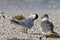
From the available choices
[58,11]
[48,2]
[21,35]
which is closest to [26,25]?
[21,35]

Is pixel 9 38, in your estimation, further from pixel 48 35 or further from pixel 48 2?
pixel 48 2

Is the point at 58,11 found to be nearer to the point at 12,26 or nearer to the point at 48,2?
the point at 48,2

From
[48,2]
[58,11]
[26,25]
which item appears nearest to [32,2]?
[48,2]

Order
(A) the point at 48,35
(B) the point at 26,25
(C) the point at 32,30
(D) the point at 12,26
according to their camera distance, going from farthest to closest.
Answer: (D) the point at 12,26 → (C) the point at 32,30 → (B) the point at 26,25 → (A) the point at 48,35

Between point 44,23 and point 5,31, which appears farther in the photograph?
point 5,31

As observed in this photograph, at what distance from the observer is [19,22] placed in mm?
7660

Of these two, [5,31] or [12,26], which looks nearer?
[5,31]

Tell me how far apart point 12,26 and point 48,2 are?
7.46m

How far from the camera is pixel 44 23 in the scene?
7.78 m

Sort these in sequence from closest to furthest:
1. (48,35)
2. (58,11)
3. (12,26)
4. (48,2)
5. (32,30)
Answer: (48,35) → (32,30) → (12,26) → (58,11) → (48,2)

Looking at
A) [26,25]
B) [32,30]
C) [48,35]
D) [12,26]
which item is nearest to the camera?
[48,35]

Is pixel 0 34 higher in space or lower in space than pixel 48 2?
lower

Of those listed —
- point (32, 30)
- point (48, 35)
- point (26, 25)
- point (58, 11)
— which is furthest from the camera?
point (58, 11)

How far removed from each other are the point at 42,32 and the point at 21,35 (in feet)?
2.04
